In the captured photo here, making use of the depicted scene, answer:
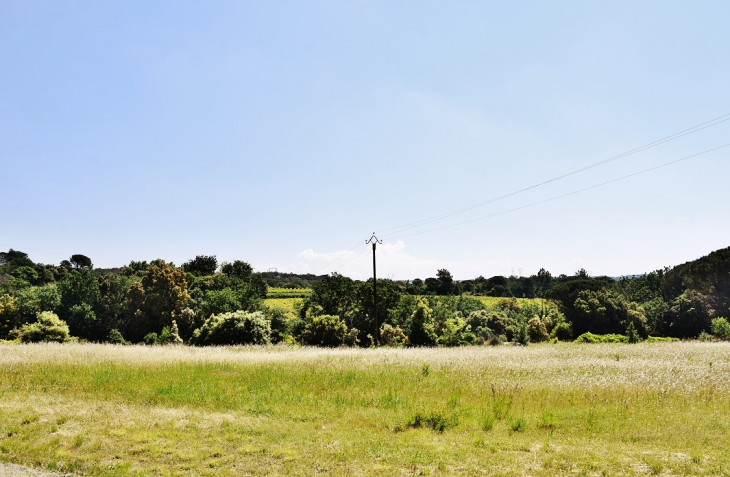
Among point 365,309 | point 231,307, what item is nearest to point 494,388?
point 365,309

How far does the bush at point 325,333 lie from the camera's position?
3706 cm

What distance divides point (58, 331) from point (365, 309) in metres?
29.3

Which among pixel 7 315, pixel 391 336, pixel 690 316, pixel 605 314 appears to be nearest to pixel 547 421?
pixel 391 336

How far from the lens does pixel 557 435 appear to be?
10.3m

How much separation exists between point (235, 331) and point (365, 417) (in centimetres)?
2454

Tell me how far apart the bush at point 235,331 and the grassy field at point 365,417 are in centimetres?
1393

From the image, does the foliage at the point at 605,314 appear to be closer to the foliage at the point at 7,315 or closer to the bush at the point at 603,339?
the bush at the point at 603,339

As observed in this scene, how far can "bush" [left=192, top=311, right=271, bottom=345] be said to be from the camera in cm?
3388

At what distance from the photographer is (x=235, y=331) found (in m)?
33.9

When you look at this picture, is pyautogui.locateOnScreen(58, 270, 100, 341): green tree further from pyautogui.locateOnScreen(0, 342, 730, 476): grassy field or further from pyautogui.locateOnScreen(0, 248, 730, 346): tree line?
pyautogui.locateOnScreen(0, 342, 730, 476): grassy field

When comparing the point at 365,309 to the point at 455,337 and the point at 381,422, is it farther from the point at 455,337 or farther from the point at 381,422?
the point at 381,422

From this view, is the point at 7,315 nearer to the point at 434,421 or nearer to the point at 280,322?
the point at 280,322

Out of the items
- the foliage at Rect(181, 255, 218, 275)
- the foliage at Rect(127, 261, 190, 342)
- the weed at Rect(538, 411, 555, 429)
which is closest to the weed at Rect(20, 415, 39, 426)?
the weed at Rect(538, 411, 555, 429)

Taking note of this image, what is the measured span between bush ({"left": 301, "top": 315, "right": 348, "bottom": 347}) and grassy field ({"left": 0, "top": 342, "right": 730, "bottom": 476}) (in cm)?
1709
